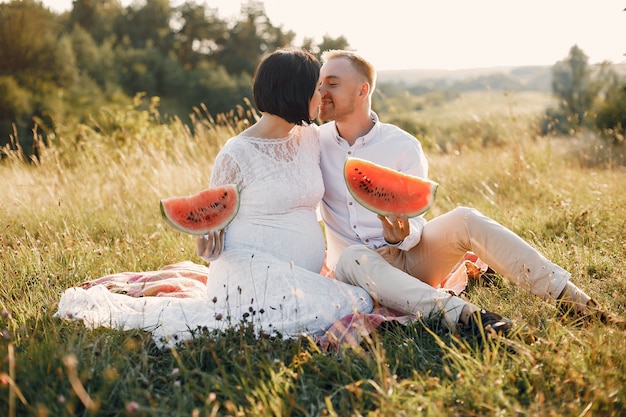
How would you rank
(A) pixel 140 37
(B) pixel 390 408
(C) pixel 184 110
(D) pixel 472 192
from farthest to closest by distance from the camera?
1. (A) pixel 140 37
2. (C) pixel 184 110
3. (D) pixel 472 192
4. (B) pixel 390 408

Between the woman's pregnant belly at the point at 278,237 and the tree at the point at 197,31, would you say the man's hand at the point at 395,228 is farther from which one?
the tree at the point at 197,31

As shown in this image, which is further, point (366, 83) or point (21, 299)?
point (366, 83)

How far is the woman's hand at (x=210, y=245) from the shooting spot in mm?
3475

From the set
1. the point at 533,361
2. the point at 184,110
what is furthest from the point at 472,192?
the point at 184,110

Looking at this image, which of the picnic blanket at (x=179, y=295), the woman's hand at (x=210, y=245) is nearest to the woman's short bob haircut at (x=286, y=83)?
the woman's hand at (x=210, y=245)

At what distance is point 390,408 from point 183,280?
2236mm

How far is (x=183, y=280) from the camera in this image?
4102 mm

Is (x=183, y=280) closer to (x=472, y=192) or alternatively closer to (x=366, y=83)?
(x=366, y=83)

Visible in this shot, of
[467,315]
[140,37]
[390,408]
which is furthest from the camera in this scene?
[140,37]

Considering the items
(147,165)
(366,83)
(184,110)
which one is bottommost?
(184,110)

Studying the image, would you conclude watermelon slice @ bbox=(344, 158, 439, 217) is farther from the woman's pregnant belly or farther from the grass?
the grass

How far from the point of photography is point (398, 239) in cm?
355

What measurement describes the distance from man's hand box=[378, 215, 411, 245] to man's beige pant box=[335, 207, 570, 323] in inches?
6.1

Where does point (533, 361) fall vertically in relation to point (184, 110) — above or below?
above
